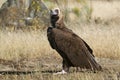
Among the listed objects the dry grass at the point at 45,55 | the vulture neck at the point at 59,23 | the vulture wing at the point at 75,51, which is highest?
the vulture neck at the point at 59,23

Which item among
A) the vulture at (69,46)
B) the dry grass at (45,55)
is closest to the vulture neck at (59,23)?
the vulture at (69,46)

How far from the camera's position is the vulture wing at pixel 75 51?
10.2 meters

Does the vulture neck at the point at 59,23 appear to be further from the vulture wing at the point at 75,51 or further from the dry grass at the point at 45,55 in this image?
the dry grass at the point at 45,55

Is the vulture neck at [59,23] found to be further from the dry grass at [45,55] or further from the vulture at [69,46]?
the dry grass at [45,55]

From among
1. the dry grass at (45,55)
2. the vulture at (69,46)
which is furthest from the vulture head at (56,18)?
the dry grass at (45,55)

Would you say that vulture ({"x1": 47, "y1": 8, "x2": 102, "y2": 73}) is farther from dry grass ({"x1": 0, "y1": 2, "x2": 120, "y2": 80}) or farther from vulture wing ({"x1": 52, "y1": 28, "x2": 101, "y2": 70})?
dry grass ({"x1": 0, "y1": 2, "x2": 120, "y2": 80})

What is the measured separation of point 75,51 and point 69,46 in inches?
6.3

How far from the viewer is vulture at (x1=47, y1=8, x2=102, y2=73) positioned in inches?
399

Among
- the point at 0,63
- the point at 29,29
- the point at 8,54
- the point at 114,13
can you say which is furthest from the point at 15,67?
the point at 114,13

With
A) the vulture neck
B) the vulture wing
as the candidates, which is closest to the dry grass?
the vulture wing

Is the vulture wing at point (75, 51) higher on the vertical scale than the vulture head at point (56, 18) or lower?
lower

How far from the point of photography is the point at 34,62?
1210cm

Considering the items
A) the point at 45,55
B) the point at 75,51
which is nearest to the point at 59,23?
the point at 75,51

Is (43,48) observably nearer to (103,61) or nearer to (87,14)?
(103,61)
